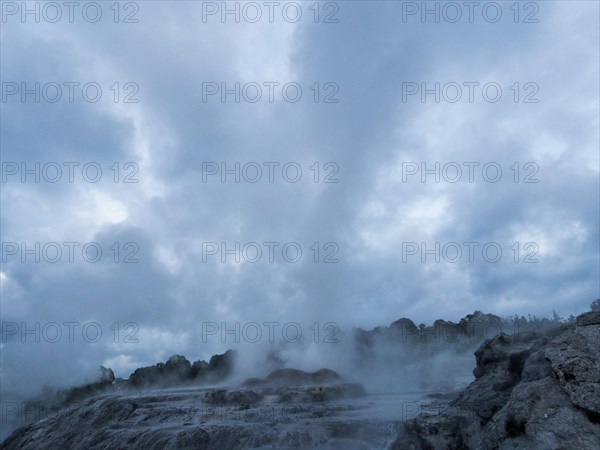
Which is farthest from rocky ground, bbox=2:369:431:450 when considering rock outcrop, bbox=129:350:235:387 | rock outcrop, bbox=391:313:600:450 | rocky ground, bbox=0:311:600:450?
rock outcrop, bbox=129:350:235:387

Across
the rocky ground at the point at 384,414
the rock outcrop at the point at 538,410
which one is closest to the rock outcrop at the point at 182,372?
the rocky ground at the point at 384,414

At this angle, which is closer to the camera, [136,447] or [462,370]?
[136,447]

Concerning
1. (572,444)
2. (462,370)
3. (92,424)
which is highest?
(462,370)

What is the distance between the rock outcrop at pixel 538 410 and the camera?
13805mm

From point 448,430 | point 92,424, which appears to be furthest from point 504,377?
point 92,424

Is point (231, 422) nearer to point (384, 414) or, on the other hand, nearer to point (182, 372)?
point (384, 414)

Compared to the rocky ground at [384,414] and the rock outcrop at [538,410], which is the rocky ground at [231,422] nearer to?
the rocky ground at [384,414]

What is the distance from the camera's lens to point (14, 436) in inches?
1529

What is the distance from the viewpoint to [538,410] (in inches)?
594

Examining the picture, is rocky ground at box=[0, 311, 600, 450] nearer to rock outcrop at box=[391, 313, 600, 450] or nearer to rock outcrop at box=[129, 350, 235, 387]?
rock outcrop at box=[391, 313, 600, 450]

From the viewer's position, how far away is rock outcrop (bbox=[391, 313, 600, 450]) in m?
13.8

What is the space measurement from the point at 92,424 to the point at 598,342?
30626 mm

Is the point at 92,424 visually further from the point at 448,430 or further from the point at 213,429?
the point at 448,430

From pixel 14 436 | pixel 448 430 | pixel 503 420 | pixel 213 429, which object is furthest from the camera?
pixel 14 436
